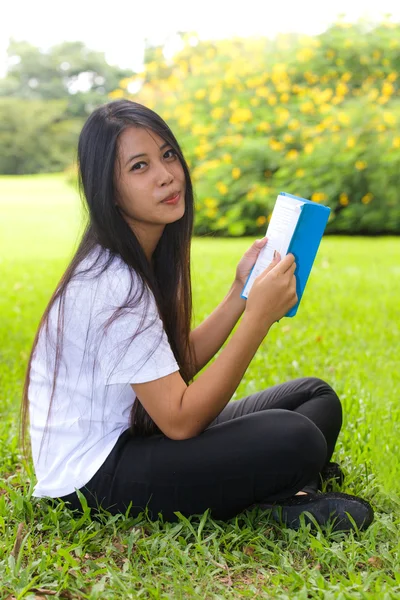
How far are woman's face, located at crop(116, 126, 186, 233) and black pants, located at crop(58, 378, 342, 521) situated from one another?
1.84ft

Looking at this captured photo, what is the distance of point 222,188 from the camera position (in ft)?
29.1

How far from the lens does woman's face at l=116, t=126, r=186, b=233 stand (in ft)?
6.55

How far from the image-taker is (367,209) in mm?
8719

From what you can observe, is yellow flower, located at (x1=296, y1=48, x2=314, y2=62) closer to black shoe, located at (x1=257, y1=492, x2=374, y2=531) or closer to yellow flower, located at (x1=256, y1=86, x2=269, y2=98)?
yellow flower, located at (x1=256, y1=86, x2=269, y2=98)

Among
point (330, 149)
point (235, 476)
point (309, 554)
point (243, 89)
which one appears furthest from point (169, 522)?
point (243, 89)

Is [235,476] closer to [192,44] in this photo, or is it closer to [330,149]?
[330,149]

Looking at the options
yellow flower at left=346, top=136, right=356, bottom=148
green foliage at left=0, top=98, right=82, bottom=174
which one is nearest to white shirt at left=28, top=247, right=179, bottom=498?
yellow flower at left=346, top=136, right=356, bottom=148

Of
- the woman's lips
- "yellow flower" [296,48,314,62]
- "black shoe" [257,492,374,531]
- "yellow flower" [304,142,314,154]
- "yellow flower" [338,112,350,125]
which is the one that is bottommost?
"black shoe" [257,492,374,531]

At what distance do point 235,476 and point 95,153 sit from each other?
0.87 meters

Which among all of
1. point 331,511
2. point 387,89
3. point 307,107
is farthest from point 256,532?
point 387,89

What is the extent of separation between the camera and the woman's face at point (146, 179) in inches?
78.6

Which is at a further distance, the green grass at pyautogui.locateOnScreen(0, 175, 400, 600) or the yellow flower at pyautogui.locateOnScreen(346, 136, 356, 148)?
the yellow flower at pyautogui.locateOnScreen(346, 136, 356, 148)

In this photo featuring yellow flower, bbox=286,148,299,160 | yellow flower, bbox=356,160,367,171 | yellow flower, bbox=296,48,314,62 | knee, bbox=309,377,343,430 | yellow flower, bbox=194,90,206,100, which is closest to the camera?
knee, bbox=309,377,343,430

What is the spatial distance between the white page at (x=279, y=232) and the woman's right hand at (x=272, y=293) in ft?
0.19
